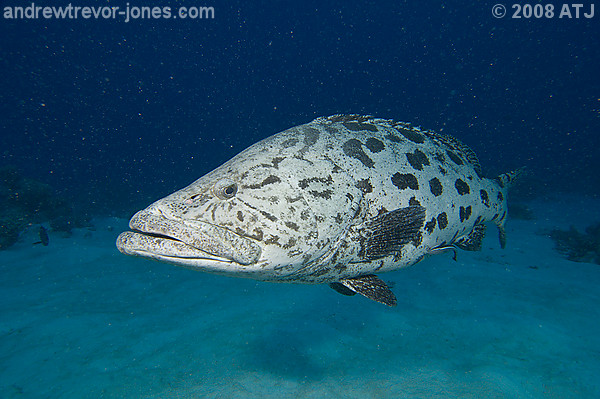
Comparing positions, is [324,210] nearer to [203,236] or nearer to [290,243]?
[290,243]

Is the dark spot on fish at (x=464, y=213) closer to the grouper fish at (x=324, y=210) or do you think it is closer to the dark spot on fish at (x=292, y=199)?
the grouper fish at (x=324, y=210)

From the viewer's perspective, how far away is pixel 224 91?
98938 millimetres

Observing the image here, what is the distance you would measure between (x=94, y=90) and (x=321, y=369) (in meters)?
123

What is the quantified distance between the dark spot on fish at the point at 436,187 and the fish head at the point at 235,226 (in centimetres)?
188

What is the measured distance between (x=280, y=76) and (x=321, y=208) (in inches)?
4327

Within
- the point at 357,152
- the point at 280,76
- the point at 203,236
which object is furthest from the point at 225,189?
the point at 280,76

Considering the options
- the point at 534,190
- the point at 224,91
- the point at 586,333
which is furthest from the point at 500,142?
the point at 224,91

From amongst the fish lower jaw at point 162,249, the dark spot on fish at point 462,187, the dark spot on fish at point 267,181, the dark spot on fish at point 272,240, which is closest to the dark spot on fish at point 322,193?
the dark spot on fish at point 267,181

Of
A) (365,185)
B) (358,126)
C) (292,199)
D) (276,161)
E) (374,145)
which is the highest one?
(358,126)

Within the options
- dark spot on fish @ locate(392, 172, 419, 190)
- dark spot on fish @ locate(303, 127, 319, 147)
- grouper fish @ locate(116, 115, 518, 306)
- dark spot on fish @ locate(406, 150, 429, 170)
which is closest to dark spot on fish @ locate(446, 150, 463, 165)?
grouper fish @ locate(116, 115, 518, 306)

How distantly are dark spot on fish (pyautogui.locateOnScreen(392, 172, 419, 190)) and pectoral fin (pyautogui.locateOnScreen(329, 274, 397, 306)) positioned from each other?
1190mm

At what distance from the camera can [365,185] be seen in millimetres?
3123

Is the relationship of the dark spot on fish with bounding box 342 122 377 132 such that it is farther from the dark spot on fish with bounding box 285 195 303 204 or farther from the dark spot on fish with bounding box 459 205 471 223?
the dark spot on fish with bounding box 459 205 471 223

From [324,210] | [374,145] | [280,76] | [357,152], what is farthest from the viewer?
[280,76]
